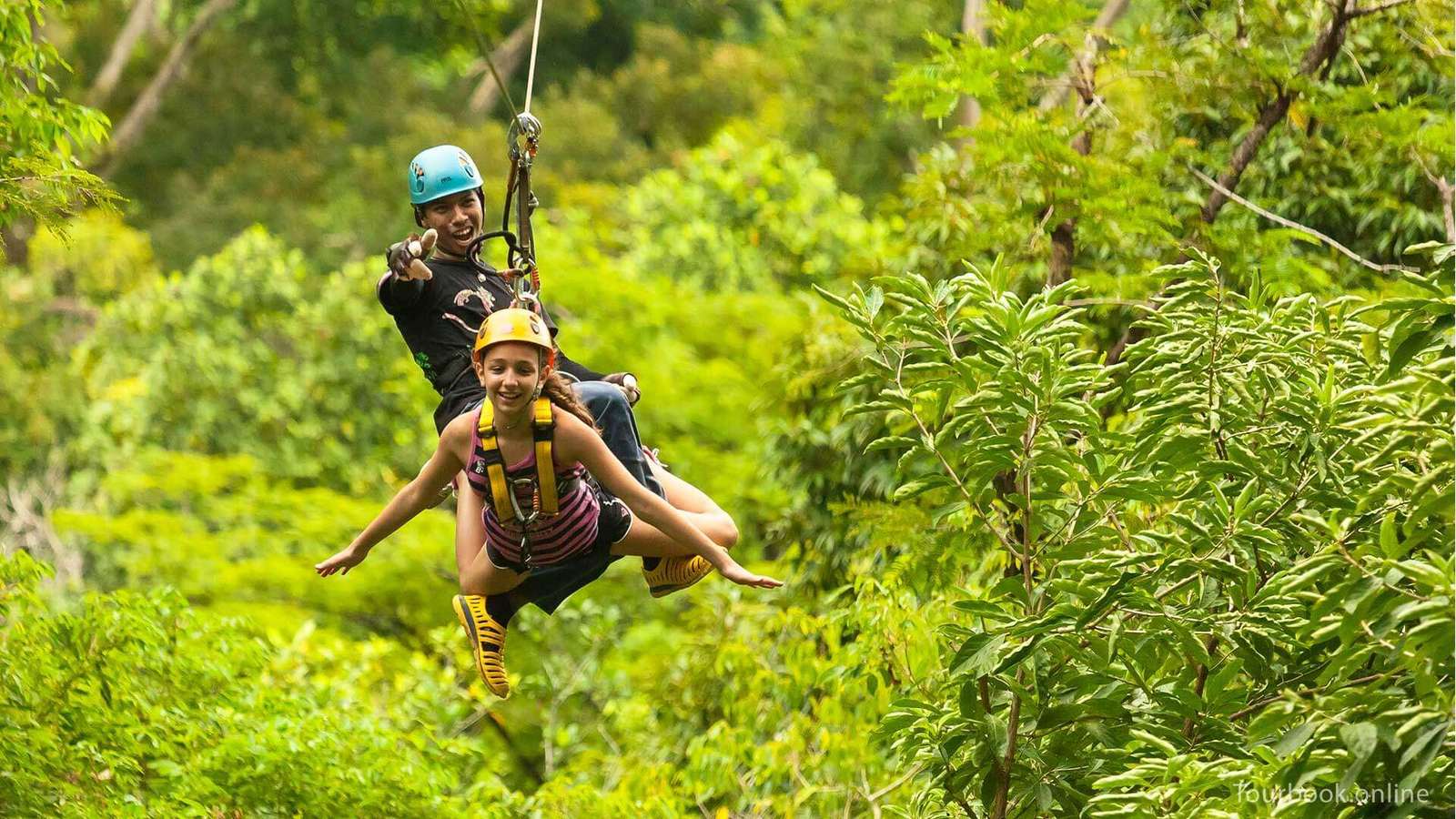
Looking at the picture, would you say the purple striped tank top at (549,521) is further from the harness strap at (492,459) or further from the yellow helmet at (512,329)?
the yellow helmet at (512,329)

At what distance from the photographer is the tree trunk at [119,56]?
29719 millimetres

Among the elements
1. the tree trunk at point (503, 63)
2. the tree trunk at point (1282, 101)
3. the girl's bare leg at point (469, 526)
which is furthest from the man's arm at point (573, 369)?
the tree trunk at point (503, 63)

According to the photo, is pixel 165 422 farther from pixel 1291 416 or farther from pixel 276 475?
pixel 1291 416

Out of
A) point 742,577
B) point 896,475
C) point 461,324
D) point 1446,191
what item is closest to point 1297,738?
point 742,577

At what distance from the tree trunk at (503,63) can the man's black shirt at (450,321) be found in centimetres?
3012

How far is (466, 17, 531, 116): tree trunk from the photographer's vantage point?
35.6 meters

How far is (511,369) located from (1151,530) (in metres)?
1.77

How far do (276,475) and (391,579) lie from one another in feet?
15.4

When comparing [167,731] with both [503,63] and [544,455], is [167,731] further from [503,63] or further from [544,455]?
[503,63]

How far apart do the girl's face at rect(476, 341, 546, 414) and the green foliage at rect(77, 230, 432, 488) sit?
45.2 feet

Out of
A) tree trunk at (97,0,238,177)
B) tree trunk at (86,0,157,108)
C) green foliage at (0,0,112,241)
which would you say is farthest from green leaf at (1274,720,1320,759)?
tree trunk at (97,0,238,177)

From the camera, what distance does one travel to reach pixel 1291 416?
5.47 m

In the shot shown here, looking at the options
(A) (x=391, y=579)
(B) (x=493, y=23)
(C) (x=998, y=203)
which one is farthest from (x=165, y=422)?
(C) (x=998, y=203)

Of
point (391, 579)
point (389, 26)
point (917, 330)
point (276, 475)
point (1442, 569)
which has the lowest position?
point (1442, 569)
